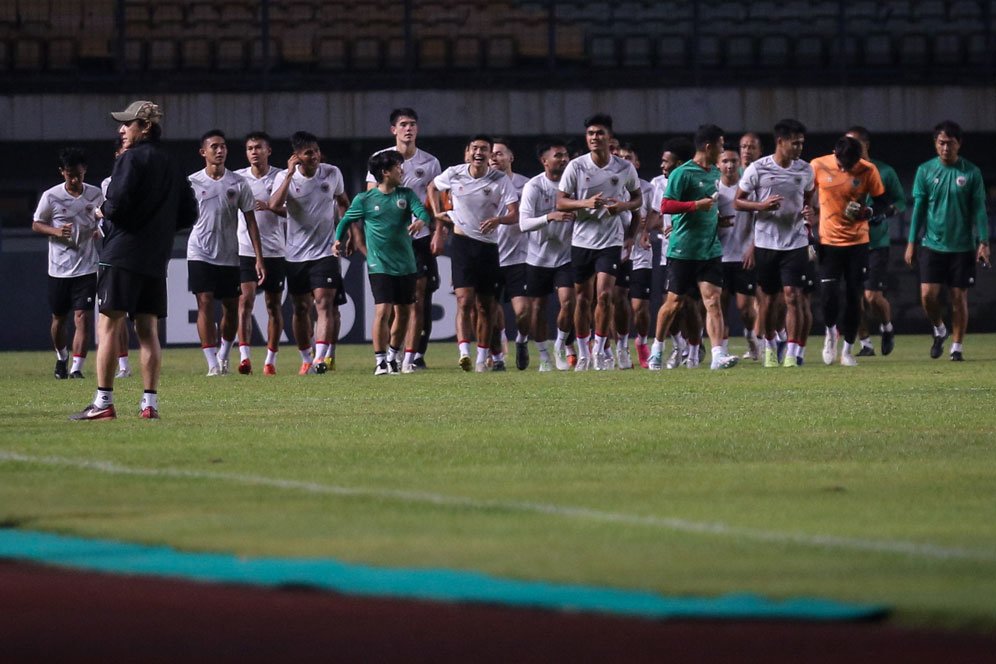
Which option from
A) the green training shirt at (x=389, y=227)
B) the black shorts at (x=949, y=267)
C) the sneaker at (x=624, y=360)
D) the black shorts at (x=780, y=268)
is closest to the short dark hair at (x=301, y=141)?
the green training shirt at (x=389, y=227)

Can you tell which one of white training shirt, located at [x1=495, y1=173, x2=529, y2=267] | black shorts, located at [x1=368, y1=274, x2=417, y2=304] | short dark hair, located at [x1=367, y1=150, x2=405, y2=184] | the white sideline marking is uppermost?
short dark hair, located at [x1=367, y1=150, x2=405, y2=184]

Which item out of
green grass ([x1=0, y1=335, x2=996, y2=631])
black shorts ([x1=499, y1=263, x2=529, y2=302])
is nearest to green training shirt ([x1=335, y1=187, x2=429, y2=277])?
black shorts ([x1=499, y1=263, x2=529, y2=302])

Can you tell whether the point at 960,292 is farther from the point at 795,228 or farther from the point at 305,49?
the point at 305,49

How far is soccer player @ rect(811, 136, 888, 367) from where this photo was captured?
20.0 metres

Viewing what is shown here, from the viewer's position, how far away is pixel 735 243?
2191 centimetres

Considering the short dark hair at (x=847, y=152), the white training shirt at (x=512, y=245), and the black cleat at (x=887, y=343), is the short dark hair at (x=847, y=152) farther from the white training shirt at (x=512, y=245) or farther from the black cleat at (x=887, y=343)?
the white training shirt at (x=512, y=245)

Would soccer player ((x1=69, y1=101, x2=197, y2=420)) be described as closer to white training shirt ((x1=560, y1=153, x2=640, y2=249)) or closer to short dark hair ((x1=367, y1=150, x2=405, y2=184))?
short dark hair ((x1=367, y1=150, x2=405, y2=184))

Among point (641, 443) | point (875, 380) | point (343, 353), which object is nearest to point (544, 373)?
point (875, 380)

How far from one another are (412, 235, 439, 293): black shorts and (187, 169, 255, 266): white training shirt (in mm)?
1736

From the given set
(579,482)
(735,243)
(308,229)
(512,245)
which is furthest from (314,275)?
(579,482)

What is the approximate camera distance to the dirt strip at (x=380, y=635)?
4629mm

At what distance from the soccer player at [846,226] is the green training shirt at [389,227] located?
12.8ft

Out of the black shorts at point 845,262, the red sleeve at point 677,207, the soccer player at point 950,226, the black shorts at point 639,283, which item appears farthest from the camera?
the black shorts at point 639,283

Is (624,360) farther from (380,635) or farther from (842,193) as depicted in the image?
(380,635)
